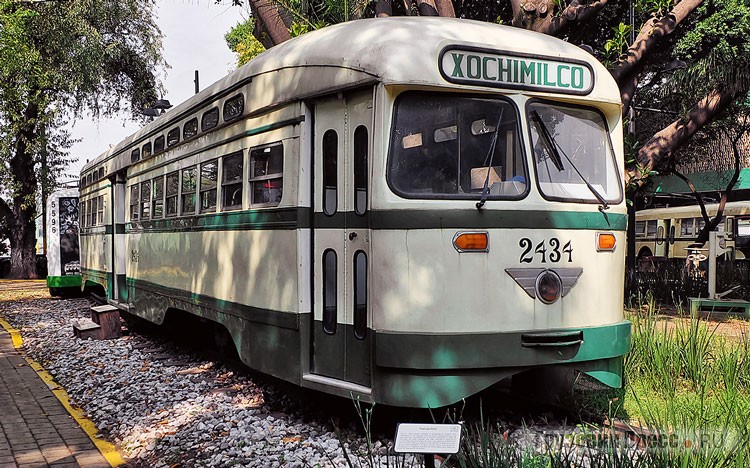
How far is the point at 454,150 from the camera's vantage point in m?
5.28

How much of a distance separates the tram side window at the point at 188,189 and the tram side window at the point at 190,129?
1.14 ft

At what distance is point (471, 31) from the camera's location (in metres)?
5.47

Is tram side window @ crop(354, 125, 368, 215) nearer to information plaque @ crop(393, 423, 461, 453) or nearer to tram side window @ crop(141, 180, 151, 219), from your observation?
information plaque @ crop(393, 423, 461, 453)

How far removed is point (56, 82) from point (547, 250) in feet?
70.7

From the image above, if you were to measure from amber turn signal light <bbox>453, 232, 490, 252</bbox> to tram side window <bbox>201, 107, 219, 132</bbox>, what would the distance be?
3.14 m

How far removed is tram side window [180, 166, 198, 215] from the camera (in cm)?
800

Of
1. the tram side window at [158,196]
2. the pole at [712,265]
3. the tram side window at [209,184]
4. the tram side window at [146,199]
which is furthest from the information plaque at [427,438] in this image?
the pole at [712,265]

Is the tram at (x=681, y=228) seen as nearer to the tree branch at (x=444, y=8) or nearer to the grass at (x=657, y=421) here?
the tree branch at (x=444, y=8)

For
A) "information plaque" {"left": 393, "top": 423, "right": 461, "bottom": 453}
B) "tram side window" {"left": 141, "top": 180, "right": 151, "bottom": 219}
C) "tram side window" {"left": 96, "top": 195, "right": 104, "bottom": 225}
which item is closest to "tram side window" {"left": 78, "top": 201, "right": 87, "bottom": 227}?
"tram side window" {"left": 96, "top": 195, "right": 104, "bottom": 225}

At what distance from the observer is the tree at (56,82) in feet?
72.2

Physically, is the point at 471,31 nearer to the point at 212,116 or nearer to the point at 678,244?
the point at 212,116

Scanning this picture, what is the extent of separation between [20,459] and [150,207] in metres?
4.61

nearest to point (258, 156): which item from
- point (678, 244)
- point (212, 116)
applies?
point (212, 116)

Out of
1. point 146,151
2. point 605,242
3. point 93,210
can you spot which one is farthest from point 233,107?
point 93,210
